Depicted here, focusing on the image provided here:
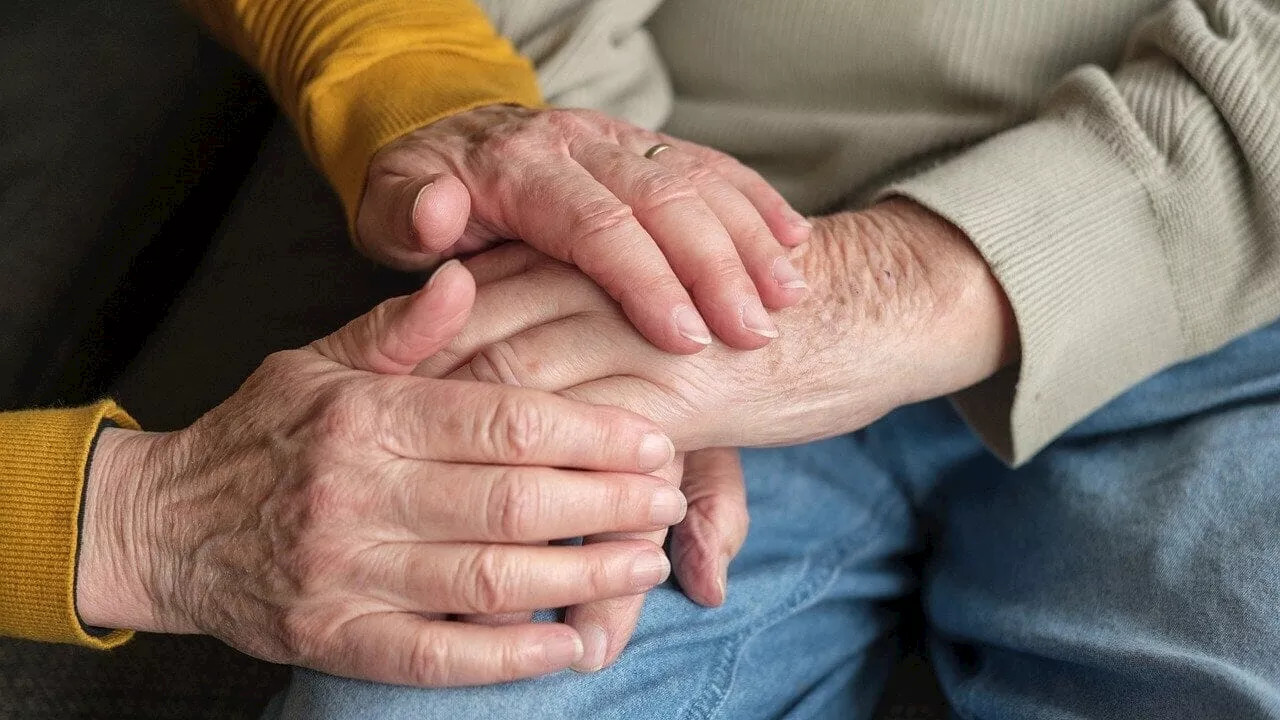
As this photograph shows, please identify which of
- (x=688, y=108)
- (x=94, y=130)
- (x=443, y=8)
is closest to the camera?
(x=443, y=8)

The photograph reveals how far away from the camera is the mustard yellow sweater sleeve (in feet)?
2.85

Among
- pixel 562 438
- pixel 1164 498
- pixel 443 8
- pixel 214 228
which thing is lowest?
pixel 214 228

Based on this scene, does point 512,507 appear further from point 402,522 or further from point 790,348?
point 790,348

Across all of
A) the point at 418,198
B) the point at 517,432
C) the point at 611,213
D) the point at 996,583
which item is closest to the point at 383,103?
the point at 418,198

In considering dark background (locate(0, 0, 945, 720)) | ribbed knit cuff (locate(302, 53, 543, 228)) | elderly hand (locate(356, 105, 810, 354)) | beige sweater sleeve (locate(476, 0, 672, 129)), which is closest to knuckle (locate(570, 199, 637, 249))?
elderly hand (locate(356, 105, 810, 354))

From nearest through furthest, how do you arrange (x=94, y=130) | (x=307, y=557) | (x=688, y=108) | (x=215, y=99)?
1. (x=307, y=557)
2. (x=688, y=108)
3. (x=94, y=130)
4. (x=215, y=99)

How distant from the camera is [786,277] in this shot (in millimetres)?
711

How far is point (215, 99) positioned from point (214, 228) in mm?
181

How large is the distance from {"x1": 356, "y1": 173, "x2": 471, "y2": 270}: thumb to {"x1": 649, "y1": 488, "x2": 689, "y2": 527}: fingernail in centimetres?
27

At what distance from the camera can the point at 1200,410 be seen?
0.84m

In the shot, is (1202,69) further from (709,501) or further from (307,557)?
(307,557)

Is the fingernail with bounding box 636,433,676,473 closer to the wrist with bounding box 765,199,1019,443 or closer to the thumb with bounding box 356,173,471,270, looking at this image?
the wrist with bounding box 765,199,1019,443

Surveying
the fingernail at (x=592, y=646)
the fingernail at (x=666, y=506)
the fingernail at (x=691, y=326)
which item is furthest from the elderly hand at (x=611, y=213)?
the fingernail at (x=592, y=646)

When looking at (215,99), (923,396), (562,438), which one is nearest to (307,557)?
(562,438)
